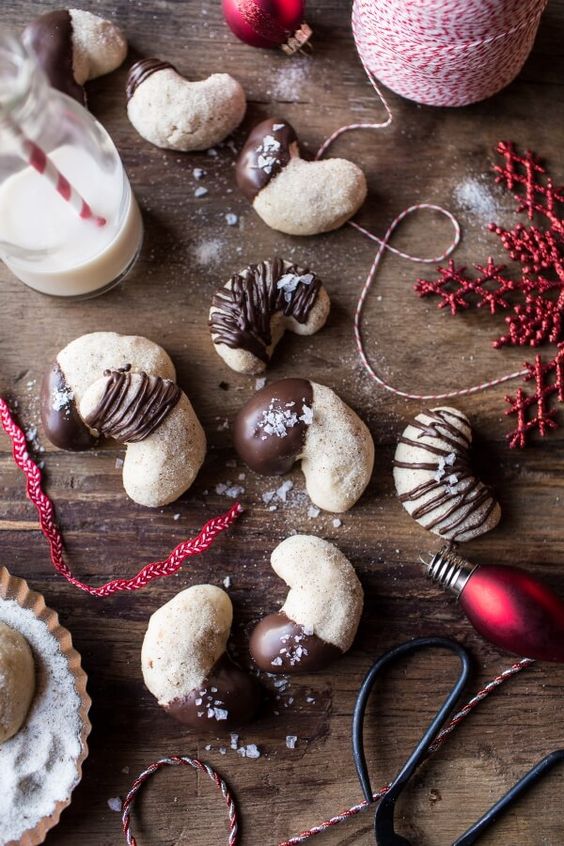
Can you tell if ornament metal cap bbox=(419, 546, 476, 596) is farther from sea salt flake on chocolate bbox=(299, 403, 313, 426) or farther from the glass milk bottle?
the glass milk bottle

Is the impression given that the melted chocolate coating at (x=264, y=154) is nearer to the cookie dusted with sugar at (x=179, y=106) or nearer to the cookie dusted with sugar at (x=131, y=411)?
the cookie dusted with sugar at (x=179, y=106)

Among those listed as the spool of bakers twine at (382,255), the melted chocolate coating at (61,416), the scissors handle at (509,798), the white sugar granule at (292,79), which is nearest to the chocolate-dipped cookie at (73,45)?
the white sugar granule at (292,79)

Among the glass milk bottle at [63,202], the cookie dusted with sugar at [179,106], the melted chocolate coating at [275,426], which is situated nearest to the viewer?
the glass milk bottle at [63,202]

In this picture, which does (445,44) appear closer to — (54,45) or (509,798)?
(54,45)

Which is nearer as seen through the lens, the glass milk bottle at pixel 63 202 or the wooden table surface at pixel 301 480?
the glass milk bottle at pixel 63 202

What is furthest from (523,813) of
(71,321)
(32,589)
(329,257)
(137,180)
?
(137,180)
